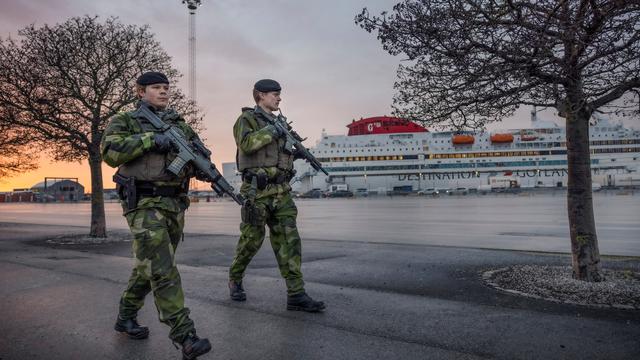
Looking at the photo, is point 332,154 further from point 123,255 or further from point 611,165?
point 123,255

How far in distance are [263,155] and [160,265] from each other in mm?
1897

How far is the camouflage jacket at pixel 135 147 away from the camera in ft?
11.6

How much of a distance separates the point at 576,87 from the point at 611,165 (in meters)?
97.8

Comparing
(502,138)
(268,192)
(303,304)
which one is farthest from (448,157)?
(303,304)

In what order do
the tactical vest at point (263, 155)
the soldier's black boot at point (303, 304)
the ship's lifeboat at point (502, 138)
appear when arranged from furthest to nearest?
the ship's lifeboat at point (502, 138)
the tactical vest at point (263, 155)
the soldier's black boot at point (303, 304)

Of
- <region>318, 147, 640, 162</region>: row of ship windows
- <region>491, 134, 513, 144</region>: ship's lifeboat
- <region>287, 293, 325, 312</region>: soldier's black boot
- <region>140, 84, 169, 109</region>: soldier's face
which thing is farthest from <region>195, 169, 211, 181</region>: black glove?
<region>491, 134, 513, 144</region>: ship's lifeboat

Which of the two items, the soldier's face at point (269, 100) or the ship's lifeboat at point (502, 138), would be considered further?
the ship's lifeboat at point (502, 138)

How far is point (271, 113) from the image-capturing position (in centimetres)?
527

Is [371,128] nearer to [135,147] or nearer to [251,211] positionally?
[251,211]

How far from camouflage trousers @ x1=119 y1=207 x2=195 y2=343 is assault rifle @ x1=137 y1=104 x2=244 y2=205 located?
0.43m

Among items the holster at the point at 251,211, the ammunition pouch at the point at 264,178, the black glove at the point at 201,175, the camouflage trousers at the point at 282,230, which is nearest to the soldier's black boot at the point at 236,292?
the camouflage trousers at the point at 282,230

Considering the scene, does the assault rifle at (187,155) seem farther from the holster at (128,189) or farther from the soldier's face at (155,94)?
the holster at (128,189)

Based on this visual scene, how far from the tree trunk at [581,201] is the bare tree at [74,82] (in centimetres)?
1109

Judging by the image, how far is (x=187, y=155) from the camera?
3.80 metres
